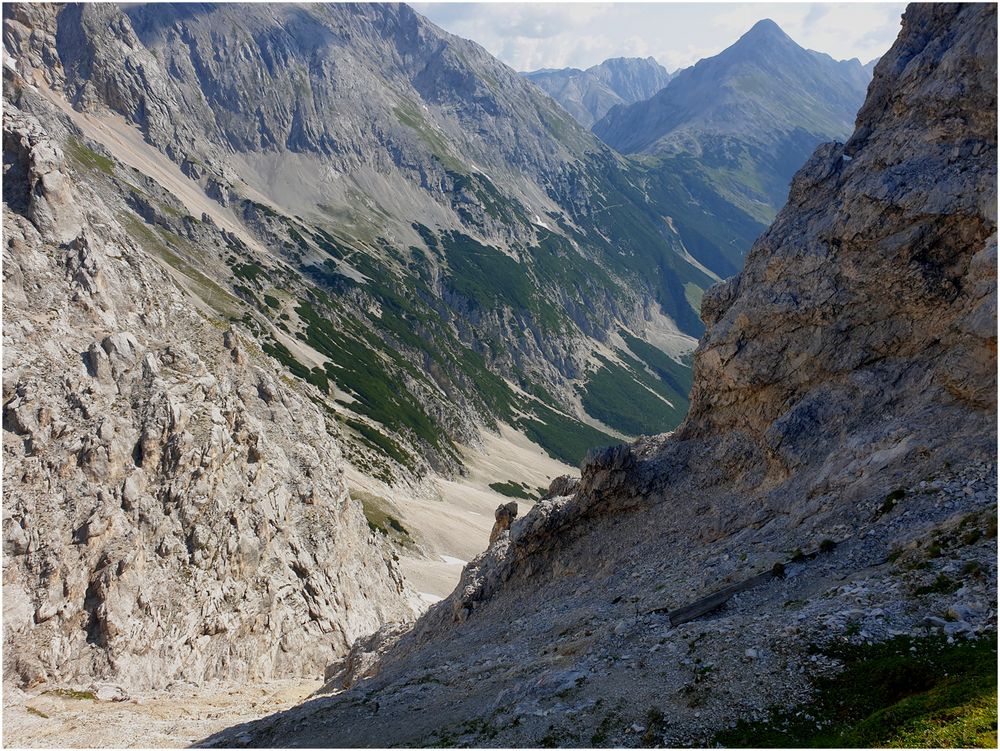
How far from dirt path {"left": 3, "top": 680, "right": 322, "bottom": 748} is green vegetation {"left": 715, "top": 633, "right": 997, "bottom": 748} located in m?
31.0

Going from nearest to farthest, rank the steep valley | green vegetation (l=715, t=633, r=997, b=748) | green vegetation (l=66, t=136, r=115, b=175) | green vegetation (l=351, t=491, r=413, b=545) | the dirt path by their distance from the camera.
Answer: green vegetation (l=715, t=633, r=997, b=748) → the steep valley → the dirt path → green vegetation (l=351, t=491, r=413, b=545) → green vegetation (l=66, t=136, r=115, b=175)

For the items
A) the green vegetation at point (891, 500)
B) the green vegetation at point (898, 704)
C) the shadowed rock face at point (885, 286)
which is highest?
the shadowed rock face at point (885, 286)

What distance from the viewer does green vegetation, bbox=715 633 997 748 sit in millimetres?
17203

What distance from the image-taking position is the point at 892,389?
119 ft

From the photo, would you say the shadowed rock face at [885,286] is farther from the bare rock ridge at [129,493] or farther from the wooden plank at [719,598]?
the bare rock ridge at [129,493]

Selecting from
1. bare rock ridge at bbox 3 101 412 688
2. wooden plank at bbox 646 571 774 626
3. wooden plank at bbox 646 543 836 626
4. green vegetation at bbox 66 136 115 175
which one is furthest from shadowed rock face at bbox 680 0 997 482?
green vegetation at bbox 66 136 115 175

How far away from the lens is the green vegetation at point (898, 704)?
17.2m

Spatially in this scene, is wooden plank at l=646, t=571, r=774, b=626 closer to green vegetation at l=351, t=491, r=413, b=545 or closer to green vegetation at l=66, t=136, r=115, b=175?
green vegetation at l=351, t=491, r=413, b=545

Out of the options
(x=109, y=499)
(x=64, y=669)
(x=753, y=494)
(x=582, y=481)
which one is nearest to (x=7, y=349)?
(x=109, y=499)

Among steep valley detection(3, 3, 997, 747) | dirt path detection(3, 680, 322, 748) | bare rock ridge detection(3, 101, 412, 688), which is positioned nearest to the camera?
steep valley detection(3, 3, 997, 747)

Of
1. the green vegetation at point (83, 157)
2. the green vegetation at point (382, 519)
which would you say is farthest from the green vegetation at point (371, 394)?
the green vegetation at point (83, 157)

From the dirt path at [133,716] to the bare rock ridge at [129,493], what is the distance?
3.25 meters

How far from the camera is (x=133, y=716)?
41.5 metres

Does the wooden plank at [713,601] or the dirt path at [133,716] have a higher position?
the wooden plank at [713,601]
